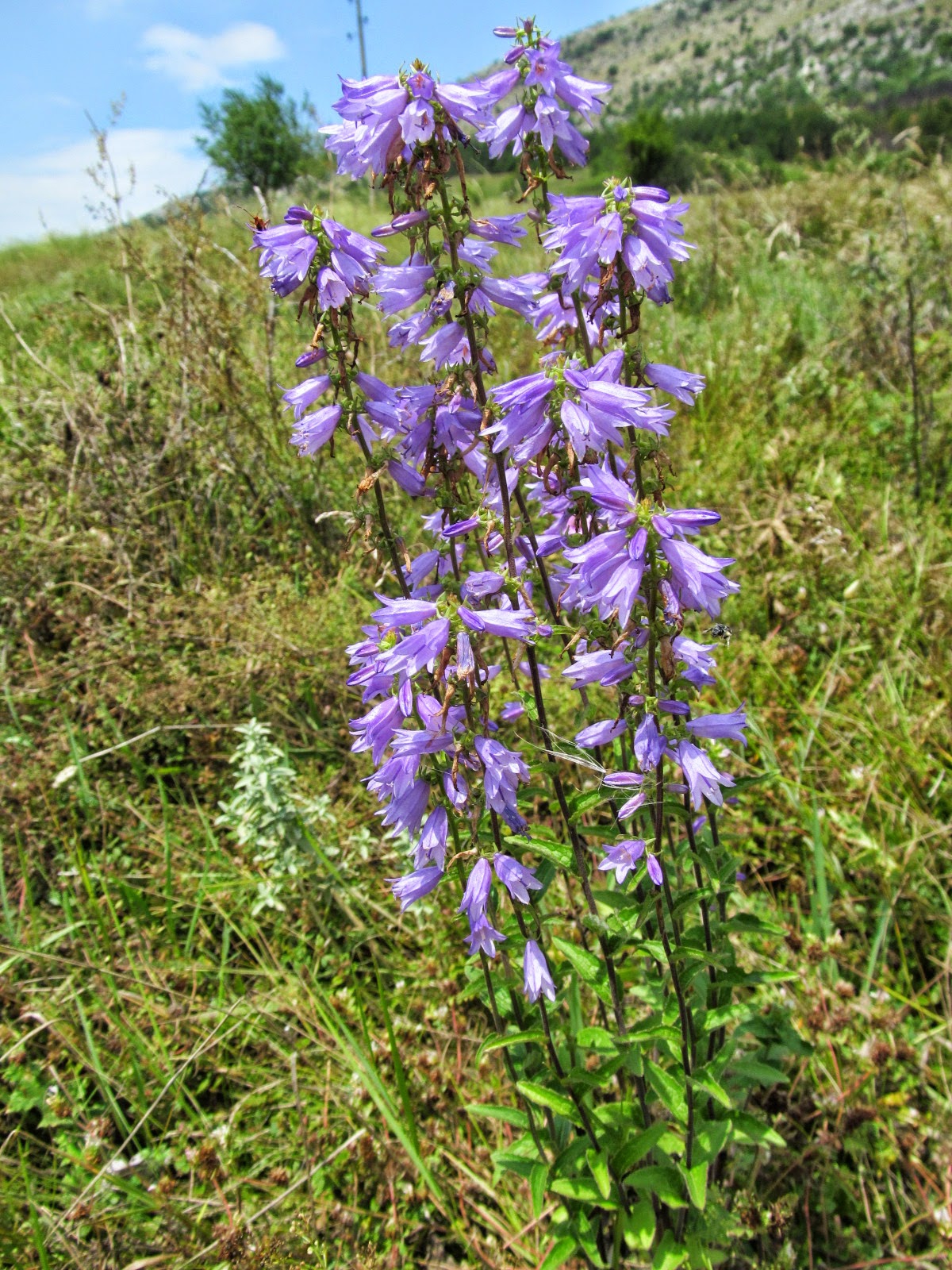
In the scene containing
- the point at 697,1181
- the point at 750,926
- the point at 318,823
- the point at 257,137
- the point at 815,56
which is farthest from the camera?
the point at 815,56

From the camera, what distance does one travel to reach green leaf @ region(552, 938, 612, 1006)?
1.71 metres

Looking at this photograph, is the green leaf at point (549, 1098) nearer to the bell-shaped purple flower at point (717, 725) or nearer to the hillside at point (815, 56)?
the bell-shaped purple flower at point (717, 725)

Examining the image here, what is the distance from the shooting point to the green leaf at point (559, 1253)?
176 centimetres

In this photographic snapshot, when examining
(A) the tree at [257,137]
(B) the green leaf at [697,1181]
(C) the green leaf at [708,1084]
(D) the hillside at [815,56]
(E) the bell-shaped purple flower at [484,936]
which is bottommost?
(B) the green leaf at [697,1181]

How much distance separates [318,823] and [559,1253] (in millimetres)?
1852

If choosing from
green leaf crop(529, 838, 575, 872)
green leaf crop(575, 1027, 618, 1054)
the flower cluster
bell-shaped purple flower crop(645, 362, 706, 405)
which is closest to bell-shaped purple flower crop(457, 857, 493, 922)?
the flower cluster

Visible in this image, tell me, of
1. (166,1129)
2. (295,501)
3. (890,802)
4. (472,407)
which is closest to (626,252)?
(472,407)

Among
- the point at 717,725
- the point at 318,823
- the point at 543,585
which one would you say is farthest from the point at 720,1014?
the point at 318,823

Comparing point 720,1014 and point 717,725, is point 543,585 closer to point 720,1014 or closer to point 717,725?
point 717,725

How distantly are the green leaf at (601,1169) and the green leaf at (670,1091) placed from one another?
0.69 ft

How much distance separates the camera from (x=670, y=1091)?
1661mm

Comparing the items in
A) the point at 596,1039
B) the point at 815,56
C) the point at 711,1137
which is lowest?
the point at 711,1137

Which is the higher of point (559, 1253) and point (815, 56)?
point (815, 56)

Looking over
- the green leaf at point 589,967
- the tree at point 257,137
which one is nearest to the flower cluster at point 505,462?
the green leaf at point 589,967
